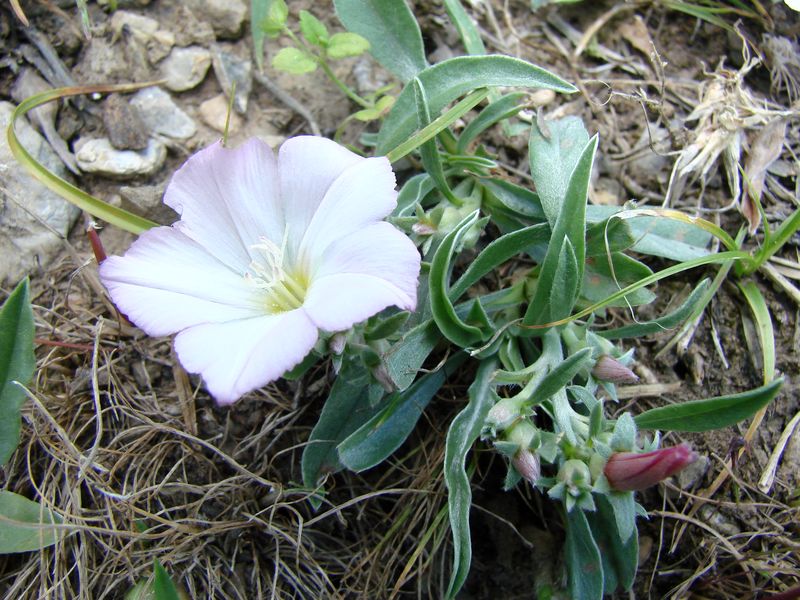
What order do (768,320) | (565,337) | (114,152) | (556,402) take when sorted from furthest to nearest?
(114,152)
(768,320)
(565,337)
(556,402)

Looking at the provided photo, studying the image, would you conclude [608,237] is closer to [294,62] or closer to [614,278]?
[614,278]

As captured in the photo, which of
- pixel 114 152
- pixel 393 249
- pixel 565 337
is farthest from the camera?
pixel 114 152

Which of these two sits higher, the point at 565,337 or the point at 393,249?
the point at 393,249

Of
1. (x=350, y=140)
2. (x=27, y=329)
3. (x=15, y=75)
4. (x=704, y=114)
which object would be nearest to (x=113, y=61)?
(x=15, y=75)

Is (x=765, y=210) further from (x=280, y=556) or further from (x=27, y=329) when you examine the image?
(x=27, y=329)

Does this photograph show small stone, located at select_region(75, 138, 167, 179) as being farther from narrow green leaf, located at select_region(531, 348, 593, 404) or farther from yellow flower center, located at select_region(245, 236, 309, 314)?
narrow green leaf, located at select_region(531, 348, 593, 404)

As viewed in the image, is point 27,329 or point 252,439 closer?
point 27,329

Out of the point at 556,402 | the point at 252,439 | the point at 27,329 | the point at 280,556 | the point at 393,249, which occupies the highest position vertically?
the point at 393,249

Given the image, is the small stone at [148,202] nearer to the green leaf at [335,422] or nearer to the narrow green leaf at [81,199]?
the narrow green leaf at [81,199]
